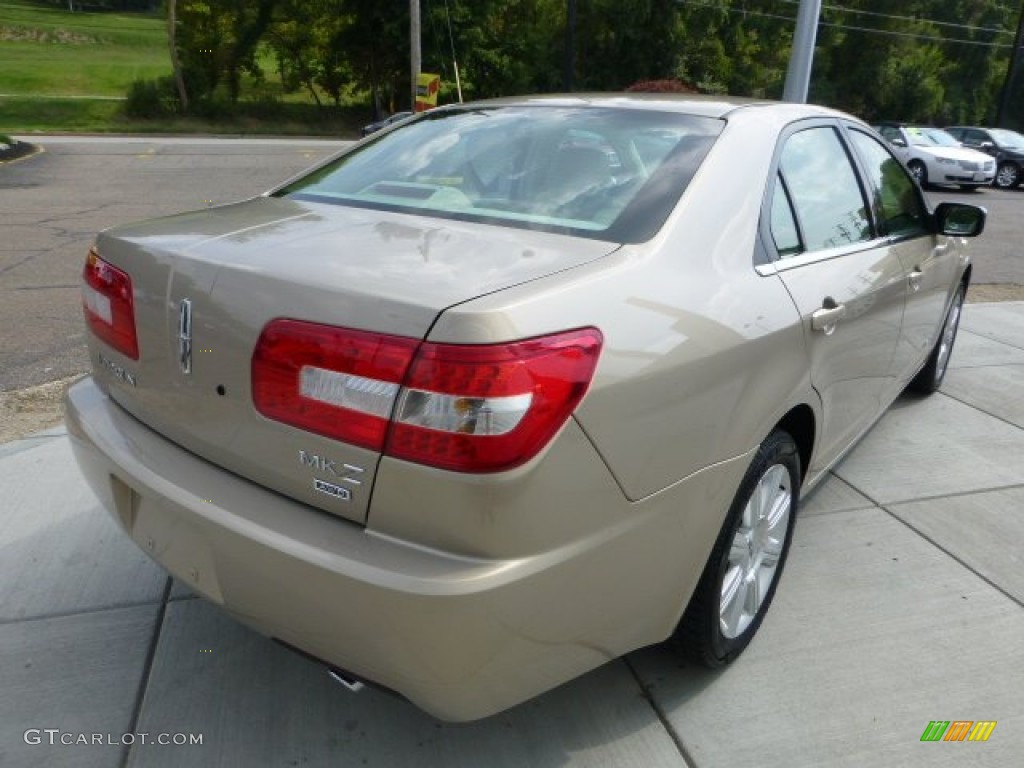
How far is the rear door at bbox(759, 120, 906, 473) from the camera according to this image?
247cm

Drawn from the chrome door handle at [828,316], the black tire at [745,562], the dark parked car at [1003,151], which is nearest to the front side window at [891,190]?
the chrome door handle at [828,316]

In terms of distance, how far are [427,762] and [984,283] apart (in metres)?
8.62

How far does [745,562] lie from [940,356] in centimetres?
304

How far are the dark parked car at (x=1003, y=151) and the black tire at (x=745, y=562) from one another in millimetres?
21602

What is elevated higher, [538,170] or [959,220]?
[538,170]

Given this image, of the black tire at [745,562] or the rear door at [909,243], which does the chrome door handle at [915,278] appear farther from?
the black tire at [745,562]

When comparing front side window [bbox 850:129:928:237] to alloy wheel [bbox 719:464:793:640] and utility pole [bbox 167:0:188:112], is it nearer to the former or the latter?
alloy wheel [bbox 719:464:793:640]

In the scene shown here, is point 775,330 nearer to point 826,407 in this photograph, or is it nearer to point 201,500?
point 826,407

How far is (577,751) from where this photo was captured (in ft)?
7.07

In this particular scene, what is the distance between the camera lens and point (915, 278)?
3.41m

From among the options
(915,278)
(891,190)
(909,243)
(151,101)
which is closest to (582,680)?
(915,278)

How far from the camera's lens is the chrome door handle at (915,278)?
3353 millimetres

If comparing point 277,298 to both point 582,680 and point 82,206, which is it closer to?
point 582,680

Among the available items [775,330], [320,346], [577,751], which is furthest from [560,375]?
[577,751]
